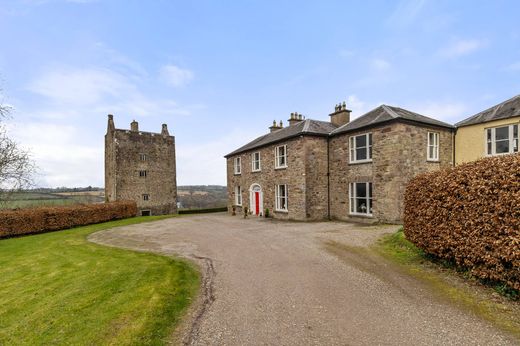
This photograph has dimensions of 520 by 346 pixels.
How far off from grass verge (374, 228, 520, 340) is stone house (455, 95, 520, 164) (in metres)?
12.5

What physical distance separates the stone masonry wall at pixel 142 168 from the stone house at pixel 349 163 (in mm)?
19071

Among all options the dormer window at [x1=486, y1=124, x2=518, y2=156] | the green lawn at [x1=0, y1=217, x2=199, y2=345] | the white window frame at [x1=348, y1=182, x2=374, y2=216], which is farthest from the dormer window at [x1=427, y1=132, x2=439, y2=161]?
the green lawn at [x1=0, y1=217, x2=199, y2=345]

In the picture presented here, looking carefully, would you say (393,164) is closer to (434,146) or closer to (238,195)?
(434,146)

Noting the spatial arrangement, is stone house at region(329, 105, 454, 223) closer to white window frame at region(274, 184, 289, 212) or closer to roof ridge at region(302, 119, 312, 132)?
roof ridge at region(302, 119, 312, 132)

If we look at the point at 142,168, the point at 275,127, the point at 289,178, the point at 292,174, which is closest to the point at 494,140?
the point at 292,174

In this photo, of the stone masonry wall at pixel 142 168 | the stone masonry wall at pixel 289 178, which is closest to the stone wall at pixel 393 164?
the stone masonry wall at pixel 289 178

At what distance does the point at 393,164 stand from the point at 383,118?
311 centimetres

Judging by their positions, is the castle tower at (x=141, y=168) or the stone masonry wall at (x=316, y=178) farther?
the castle tower at (x=141, y=168)

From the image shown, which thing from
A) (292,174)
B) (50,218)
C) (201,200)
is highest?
(292,174)

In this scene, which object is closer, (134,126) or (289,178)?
(289,178)

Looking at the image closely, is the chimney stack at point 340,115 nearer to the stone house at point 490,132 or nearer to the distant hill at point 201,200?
the stone house at point 490,132

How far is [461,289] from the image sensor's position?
598 cm

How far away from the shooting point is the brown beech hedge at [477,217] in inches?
209

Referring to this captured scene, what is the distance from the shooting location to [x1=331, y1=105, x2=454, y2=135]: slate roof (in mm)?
16017
